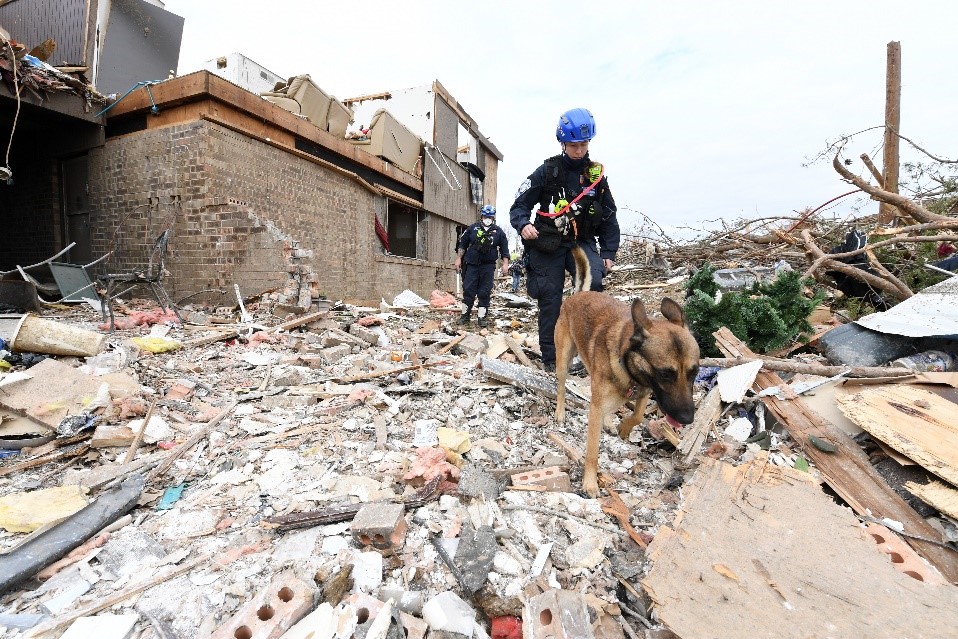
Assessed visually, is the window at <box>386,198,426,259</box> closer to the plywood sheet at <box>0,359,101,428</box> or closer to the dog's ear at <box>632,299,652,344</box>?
the plywood sheet at <box>0,359,101,428</box>

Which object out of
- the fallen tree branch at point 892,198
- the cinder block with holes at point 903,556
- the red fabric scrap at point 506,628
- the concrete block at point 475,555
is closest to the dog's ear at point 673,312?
the cinder block with holes at point 903,556

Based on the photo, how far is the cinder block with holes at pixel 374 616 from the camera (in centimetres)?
150

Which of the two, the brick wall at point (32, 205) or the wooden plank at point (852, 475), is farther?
the brick wall at point (32, 205)

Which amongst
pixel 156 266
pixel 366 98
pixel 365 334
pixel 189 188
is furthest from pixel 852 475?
pixel 366 98

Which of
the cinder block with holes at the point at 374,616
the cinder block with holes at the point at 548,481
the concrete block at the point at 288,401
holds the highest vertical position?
the concrete block at the point at 288,401

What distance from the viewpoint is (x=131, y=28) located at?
935cm

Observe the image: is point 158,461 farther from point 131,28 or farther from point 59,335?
point 131,28

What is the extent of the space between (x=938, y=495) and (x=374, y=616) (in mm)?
2822

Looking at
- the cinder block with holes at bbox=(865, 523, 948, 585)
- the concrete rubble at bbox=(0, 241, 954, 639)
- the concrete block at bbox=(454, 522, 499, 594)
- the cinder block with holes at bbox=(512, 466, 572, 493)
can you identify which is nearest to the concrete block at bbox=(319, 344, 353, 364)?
the concrete rubble at bbox=(0, 241, 954, 639)

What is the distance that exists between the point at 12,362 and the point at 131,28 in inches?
378

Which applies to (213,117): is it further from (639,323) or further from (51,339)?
(639,323)

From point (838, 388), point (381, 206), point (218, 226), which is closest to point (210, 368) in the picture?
point (218, 226)

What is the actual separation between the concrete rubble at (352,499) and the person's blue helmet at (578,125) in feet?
7.88

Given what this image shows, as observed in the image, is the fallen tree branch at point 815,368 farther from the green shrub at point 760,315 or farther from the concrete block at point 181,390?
the concrete block at point 181,390
